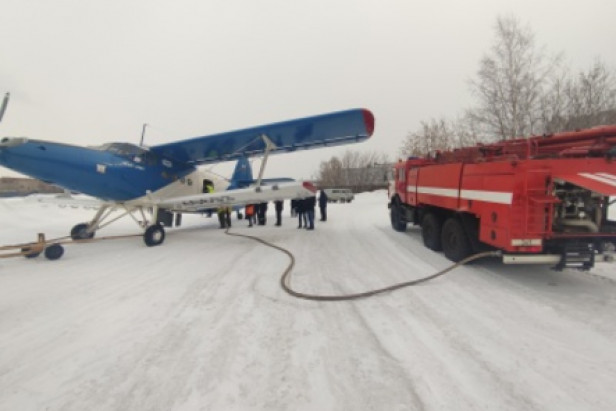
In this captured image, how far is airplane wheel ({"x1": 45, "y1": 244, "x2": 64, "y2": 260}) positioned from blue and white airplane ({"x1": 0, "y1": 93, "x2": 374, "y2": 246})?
186 cm

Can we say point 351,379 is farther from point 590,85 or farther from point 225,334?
point 590,85

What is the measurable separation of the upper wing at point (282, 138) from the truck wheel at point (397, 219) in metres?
2.86

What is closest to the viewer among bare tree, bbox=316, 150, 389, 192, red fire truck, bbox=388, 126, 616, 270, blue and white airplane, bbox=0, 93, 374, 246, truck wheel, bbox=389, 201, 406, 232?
red fire truck, bbox=388, 126, 616, 270

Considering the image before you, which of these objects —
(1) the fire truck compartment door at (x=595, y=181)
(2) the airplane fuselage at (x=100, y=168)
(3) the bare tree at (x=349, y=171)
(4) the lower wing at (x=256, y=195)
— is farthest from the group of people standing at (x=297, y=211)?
(3) the bare tree at (x=349, y=171)

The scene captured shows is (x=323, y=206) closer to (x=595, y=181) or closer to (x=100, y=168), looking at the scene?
(x=100, y=168)

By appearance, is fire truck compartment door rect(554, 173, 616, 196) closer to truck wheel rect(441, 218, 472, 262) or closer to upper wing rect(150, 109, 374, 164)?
truck wheel rect(441, 218, 472, 262)

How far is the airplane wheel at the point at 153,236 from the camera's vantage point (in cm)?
827

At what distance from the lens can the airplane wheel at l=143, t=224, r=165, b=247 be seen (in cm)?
827

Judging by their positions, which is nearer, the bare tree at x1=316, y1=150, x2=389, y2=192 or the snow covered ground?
the snow covered ground

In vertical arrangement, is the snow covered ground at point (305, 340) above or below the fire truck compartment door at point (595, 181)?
below

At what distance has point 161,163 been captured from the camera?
993 centimetres

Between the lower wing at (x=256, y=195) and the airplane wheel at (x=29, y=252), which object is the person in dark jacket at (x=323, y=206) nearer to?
the lower wing at (x=256, y=195)

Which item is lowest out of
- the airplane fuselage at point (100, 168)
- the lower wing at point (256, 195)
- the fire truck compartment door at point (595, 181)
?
the lower wing at point (256, 195)

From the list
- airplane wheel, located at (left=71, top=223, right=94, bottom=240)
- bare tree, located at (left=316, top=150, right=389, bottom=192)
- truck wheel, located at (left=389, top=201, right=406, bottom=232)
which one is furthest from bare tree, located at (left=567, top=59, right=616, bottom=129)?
bare tree, located at (left=316, top=150, right=389, bottom=192)
